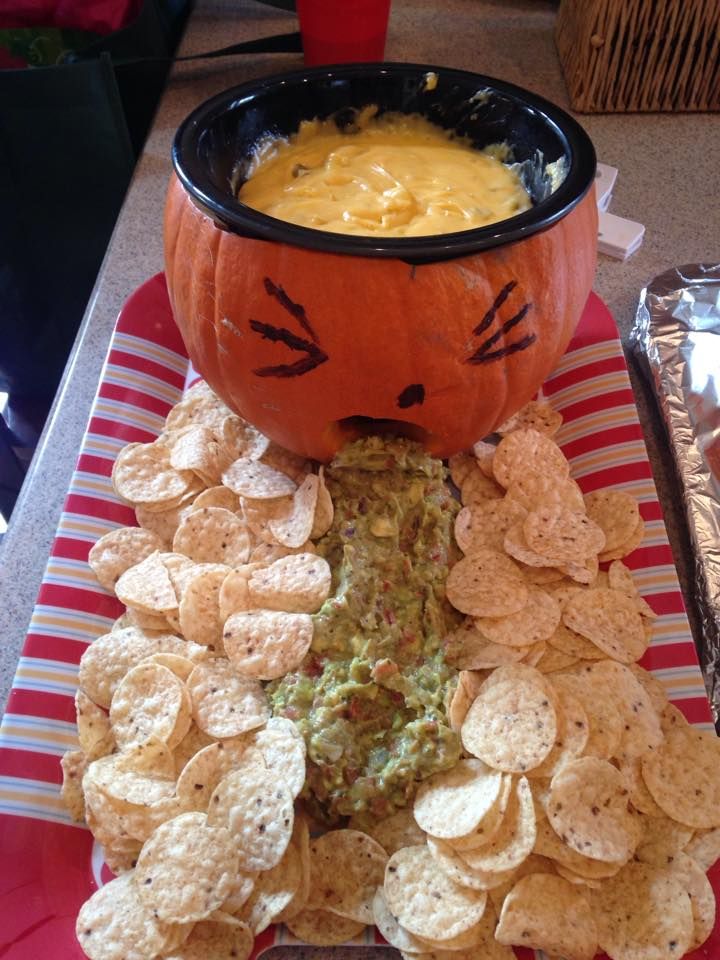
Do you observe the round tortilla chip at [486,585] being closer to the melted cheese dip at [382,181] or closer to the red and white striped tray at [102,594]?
the red and white striped tray at [102,594]

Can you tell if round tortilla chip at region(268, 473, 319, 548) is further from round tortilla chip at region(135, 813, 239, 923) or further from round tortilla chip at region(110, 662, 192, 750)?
round tortilla chip at region(135, 813, 239, 923)

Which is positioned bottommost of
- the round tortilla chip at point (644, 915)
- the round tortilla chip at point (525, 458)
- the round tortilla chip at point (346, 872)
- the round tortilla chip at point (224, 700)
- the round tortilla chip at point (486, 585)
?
the round tortilla chip at point (346, 872)

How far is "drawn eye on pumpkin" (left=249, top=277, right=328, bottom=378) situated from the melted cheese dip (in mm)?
115

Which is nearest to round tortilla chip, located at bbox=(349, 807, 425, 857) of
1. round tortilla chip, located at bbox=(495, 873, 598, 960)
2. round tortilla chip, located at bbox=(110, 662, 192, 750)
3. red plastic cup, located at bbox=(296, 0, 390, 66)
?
round tortilla chip, located at bbox=(495, 873, 598, 960)

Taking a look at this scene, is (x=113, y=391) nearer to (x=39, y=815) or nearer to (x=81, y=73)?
(x=39, y=815)

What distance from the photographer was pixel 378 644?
0.91 m

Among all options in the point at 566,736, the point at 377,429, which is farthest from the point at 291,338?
the point at 566,736

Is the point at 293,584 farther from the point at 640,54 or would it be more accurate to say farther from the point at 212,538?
the point at 640,54

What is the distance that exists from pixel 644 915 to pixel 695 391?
0.80m

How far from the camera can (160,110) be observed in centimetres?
202

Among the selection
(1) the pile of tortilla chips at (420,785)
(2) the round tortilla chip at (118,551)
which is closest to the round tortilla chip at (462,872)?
(1) the pile of tortilla chips at (420,785)

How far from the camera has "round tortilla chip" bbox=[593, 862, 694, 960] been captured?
0.76 m

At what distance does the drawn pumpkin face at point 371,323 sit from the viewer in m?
0.86

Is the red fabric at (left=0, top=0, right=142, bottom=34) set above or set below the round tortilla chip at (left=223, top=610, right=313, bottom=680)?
above
